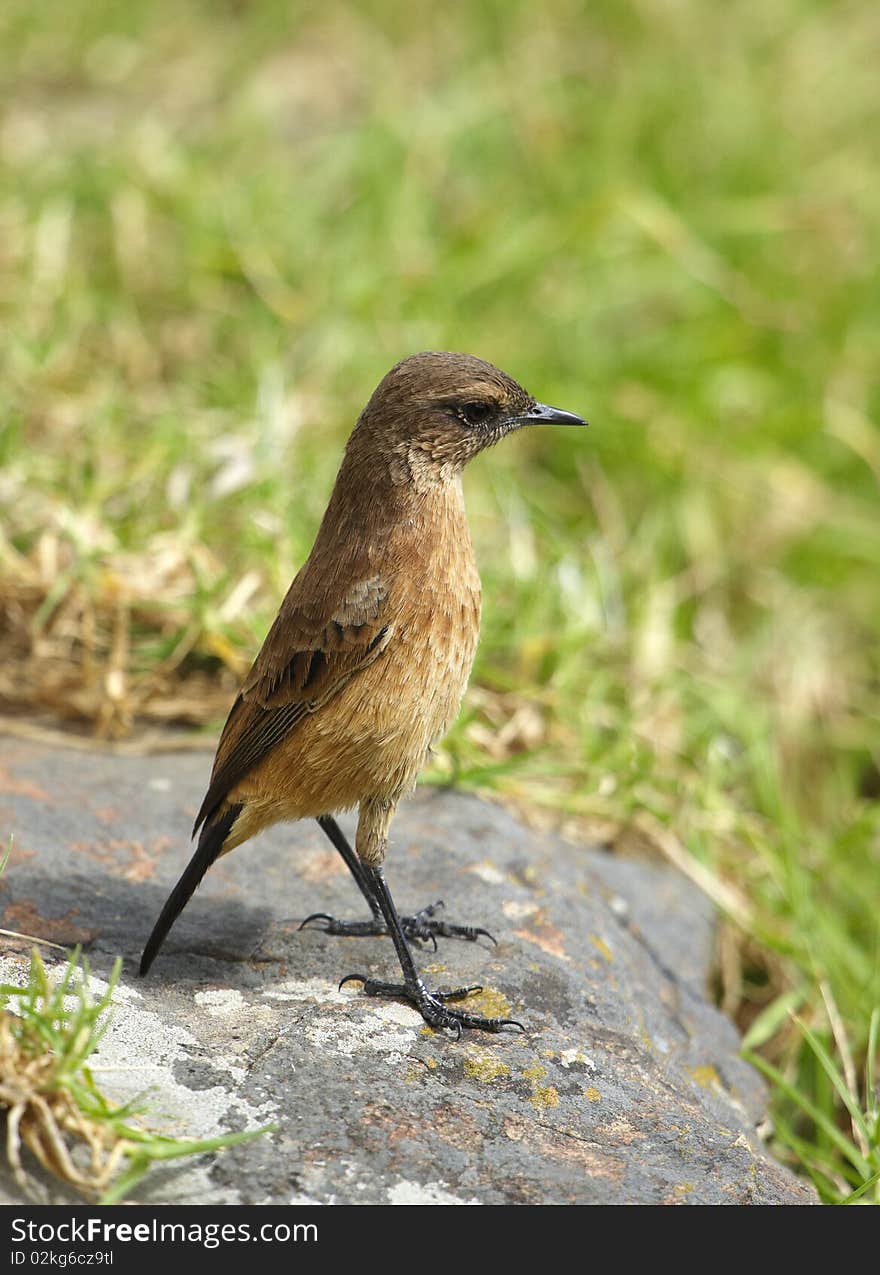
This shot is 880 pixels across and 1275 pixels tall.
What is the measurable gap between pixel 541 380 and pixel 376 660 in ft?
13.0

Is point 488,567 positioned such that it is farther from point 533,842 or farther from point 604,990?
point 604,990

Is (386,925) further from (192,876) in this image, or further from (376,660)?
(376,660)

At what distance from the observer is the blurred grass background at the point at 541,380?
18.2 ft

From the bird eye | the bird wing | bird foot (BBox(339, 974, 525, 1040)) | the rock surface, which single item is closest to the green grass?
the rock surface

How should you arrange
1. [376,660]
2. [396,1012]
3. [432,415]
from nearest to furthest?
[396,1012] → [376,660] → [432,415]

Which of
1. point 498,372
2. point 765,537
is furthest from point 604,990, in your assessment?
point 765,537

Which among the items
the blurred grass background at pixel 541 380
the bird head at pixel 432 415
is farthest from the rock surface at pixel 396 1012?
the bird head at pixel 432 415

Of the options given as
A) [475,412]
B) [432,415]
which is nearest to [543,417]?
[475,412]

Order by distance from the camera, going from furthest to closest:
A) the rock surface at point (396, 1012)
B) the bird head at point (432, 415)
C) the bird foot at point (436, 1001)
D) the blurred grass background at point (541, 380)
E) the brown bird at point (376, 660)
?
the blurred grass background at point (541, 380) < the bird head at point (432, 415) < the brown bird at point (376, 660) < the bird foot at point (436, 1001) < the rock surface at point (396, 1012)

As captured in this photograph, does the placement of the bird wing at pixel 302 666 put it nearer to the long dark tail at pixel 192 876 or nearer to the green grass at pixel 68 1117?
the long dark tail at pixel 192 876

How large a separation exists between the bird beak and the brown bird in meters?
0.18

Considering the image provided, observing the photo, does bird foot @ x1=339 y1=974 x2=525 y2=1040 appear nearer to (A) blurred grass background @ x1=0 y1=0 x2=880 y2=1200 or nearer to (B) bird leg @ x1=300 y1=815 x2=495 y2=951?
(B) bird leg @ x1=300 y1=815 x2=495 y2=951

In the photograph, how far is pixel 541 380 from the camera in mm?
7594

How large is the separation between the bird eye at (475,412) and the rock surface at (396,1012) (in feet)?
4.56
